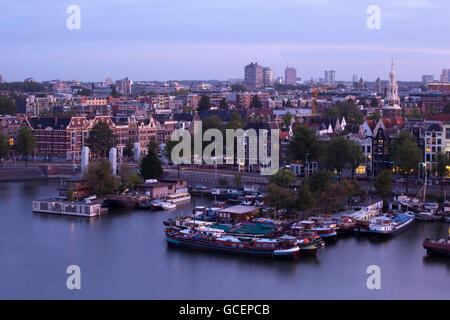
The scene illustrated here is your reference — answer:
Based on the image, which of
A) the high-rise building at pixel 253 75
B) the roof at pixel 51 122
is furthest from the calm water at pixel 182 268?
the high-rise building at pixel 253 75

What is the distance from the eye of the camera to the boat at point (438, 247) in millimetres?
8938

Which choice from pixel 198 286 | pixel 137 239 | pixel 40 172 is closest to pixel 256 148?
pixel 40 172

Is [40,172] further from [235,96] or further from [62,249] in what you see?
[235,96]

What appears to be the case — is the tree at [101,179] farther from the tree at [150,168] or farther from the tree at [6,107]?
the tree at [6,107]

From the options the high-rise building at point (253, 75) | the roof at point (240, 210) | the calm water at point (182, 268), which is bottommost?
the calm water at point (182, 268)

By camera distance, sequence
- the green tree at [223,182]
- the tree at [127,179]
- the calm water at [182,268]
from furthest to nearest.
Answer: the green tree at [223,182] → the tree at [127,179] → the calm water at [182,268]

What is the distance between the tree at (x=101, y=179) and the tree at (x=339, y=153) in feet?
13.7

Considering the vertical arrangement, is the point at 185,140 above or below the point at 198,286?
above

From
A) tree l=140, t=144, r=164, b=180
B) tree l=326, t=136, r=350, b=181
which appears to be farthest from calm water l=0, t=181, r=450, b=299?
tree l=140, t=144, r=164, b=180

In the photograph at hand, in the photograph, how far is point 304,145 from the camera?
14.9m

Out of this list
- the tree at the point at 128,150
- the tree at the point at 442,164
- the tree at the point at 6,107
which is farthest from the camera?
the tree at the point at 6,107
